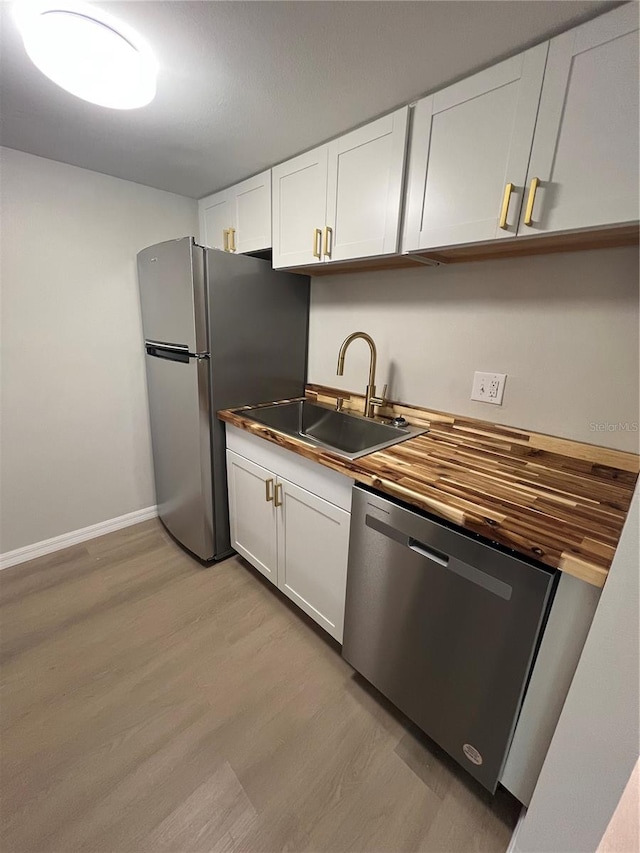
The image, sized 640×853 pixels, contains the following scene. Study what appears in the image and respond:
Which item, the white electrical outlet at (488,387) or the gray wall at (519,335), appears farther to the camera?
the white electrical outlet at (488,387)

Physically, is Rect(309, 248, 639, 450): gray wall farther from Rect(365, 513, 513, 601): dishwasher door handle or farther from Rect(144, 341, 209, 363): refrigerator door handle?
Rect(144, 341, 209, 363): refrigerator door handle

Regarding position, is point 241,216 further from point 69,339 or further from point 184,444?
point 184,444

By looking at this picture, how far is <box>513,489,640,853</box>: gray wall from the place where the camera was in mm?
659

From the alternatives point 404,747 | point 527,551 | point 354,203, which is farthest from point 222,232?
point 404,747

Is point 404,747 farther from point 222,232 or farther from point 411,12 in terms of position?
point 222,232

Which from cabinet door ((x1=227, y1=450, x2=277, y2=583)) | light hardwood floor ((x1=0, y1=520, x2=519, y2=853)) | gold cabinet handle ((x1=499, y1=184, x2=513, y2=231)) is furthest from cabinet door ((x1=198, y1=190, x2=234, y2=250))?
light hardwood floor ((x1=0, y1=520, x2=519, y2=853))

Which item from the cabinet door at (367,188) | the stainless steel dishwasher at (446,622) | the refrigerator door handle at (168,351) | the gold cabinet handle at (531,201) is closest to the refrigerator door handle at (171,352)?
the refrigerator door handle at (168,351)

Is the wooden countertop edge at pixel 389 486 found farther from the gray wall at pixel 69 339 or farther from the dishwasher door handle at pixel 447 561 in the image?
the gray wall at pixel 69 339

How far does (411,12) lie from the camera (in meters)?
0.87

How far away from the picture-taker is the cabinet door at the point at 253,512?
165 centimetres

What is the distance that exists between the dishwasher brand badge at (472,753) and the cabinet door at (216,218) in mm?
2398

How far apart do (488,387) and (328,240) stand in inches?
35.5

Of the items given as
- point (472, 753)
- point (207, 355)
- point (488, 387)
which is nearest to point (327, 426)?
point (207, 355)

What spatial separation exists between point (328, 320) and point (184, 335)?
2.57ft
